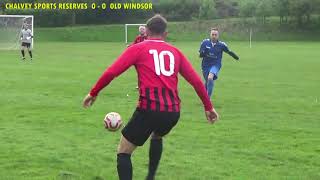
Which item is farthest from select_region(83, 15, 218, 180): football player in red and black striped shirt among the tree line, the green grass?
the tree line

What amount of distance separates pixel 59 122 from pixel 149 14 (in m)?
83.6

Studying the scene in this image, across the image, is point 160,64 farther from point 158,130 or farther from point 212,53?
point 212,53

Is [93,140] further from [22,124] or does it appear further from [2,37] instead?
[2,37]

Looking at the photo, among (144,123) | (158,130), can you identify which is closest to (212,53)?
(158,130)

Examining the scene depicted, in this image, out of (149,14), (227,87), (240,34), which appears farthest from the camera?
(149,14)

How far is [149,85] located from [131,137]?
589 mm

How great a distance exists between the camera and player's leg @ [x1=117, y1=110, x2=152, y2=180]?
6.19 metres

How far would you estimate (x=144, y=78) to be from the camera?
20.3 ft

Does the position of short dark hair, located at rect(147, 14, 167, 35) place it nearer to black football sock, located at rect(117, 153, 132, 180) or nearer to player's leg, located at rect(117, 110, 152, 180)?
player's leg, located at rect(117, 110, 152, 180)

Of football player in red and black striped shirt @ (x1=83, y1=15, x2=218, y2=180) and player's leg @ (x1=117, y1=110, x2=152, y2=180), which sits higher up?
football player in red and black striped shirt @ (x1=83, y1=15, x2=218, y2=180)

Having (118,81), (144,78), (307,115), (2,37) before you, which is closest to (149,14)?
(2,37)

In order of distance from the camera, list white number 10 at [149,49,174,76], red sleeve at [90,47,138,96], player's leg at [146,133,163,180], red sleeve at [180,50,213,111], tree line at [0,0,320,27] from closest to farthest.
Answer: red sleeve at [90,47,138,96] → white number 10 at [149,49,174,76] → red sleeve at [180,50,213,111] → player's leg at [146,133,163,180] → tree line at [0,0,320,27]

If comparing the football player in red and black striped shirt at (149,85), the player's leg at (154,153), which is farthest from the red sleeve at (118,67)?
the player's leg at (154,153)

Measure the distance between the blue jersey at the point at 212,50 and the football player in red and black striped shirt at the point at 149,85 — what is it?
856cm
